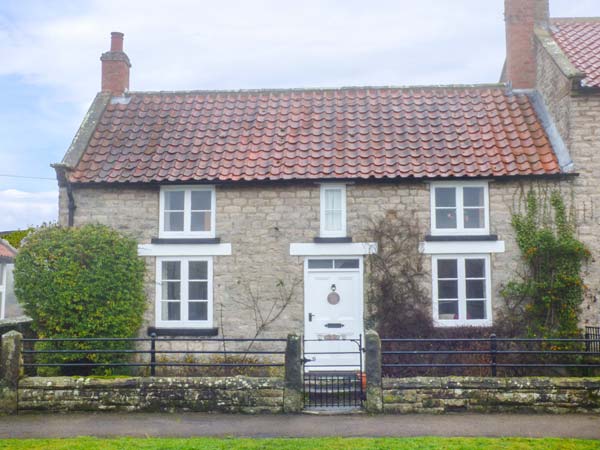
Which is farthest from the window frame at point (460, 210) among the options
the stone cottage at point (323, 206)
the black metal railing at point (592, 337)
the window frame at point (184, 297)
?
the window frame at point (184, 297)

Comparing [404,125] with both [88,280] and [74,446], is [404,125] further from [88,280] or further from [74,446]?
[74,446]

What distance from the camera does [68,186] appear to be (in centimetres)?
1516

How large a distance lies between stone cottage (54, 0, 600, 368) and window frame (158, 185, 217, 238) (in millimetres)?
36

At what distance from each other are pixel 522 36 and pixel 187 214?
1061 cm

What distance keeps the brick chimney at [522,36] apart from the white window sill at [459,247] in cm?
563

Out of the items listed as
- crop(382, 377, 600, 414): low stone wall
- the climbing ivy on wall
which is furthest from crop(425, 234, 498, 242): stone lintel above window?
crop(382, 377, 600, 414): low stone wall

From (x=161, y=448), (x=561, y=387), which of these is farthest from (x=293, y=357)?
(x=561, y=387)

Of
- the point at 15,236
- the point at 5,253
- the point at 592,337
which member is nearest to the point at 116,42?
the point at 5,253

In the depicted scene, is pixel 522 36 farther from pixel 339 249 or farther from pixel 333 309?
pixel 333 309

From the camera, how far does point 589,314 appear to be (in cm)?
1412

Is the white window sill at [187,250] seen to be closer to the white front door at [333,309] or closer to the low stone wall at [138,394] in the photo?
the white front door at [333,309]

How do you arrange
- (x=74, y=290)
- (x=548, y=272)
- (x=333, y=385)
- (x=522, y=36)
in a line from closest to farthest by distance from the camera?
(x=333, y=385) → (x=74, y=290) → (x=548, y=272) → (x=522, y=36)

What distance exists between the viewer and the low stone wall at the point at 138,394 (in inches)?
409

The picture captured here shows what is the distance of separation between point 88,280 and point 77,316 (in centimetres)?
82
